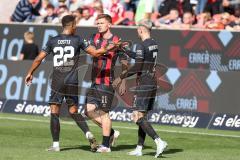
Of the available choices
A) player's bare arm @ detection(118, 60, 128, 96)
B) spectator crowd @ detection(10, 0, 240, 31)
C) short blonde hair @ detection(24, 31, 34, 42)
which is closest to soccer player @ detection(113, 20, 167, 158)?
player's bare arm @ detection(118, 60, 128, 96)

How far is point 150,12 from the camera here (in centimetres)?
2475

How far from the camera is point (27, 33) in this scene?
25.4 meters

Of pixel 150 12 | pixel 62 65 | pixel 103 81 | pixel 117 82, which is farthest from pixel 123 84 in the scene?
pixel 150 12

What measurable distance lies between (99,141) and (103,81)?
88.0 inches

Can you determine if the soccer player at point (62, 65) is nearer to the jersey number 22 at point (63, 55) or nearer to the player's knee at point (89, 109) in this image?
the jersey number 22 at point (63, 55)

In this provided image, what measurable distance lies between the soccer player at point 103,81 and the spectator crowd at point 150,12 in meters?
8.00

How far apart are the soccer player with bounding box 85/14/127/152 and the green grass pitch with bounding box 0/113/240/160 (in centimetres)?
57

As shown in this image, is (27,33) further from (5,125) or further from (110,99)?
(110,99)

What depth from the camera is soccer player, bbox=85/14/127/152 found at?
15.3 metres

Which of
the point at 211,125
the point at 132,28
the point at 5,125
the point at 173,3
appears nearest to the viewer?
the point at 5,125

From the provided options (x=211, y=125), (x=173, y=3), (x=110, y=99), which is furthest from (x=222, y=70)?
(x=110, y=99)

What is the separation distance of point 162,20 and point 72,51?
1012cm

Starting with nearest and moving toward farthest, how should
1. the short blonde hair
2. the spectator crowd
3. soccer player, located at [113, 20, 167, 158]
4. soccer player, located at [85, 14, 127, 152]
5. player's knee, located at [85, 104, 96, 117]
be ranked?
soccer player, located at [113, 20, 167, 158] < soccer player, located at [85, 14, 127, 152] < player's knee, located at [85, 104, 96, 117] < the spectator crowd < the short blonde hair

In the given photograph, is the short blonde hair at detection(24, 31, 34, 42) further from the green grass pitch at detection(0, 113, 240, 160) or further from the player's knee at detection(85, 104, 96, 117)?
the player's knee at detection(85, 104, 96, 117)
